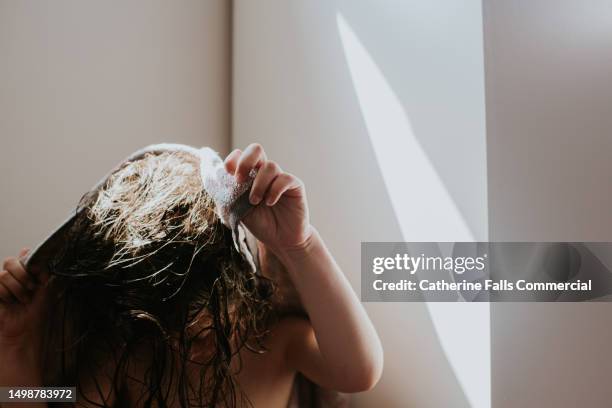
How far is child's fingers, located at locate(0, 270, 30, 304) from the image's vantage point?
2.32 feet

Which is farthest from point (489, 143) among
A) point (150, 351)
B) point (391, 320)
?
point (150, 351)

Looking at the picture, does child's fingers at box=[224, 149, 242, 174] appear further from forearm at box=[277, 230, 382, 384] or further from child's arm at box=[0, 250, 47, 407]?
child's arm at box=[0, 250, 47, 407]

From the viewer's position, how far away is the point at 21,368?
0.71 meters

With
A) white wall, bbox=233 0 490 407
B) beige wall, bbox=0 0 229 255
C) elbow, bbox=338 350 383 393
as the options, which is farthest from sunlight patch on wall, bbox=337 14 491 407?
beige wall, bbox=0 0 229 255

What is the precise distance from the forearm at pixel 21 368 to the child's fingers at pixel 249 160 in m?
0.43

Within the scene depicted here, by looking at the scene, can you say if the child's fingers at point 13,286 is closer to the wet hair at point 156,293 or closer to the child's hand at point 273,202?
the wet hair at point 156,293

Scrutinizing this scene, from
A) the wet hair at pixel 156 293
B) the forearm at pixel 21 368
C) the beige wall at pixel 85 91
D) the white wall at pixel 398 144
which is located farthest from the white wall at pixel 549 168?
the beige wall at pixel 85 91

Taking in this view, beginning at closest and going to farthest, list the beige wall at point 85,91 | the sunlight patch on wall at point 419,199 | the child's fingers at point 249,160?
the child's fingers at point 249,160 < the sunlight patch on wall at point 419,199 < the beige wall at point 85,91

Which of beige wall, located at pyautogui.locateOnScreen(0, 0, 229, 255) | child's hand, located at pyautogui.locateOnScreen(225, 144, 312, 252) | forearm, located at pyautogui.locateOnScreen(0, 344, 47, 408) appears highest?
beige wall, located at pyautogui.locateOnScreen(0, 0, 229, 255)

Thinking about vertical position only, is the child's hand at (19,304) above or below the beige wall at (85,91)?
below

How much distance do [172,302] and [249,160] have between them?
22 cm

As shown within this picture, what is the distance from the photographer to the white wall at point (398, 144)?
2.25ft

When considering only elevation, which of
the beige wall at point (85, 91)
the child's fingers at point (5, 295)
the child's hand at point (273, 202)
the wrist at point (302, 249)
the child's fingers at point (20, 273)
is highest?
the beige wall at point (85, 91)

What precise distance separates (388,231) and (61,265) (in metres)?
0.50
